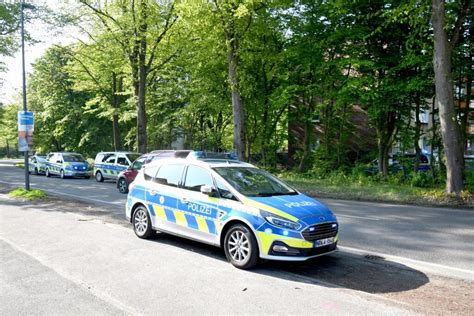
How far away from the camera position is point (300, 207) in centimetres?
625

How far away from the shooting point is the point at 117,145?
32.7 metres

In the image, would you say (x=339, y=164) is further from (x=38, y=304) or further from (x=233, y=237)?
(x=38, y=304)

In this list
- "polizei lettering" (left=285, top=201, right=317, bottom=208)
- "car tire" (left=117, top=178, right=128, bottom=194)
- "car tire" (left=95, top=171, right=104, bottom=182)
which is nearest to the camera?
"polizei lettering" (left=285, top=201, right=317, bottom=208)

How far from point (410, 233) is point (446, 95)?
674 cm

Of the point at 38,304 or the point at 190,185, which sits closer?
the point at 38,304

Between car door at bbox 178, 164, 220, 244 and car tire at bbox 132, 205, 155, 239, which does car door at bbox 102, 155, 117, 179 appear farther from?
car door at bbox 178, 164, 220, 244

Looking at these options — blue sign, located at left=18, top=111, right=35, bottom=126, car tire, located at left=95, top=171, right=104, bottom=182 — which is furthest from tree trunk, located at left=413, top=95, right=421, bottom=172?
car tire, located at left=95, top=171, right=104, bottom=182

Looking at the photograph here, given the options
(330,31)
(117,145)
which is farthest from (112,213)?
(117,145)

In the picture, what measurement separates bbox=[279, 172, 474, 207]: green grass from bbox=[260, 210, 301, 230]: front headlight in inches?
361

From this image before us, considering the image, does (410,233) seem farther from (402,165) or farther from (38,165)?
(38,165)

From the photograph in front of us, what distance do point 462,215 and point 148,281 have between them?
9.43m

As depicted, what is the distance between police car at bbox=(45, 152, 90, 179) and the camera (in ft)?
89.0

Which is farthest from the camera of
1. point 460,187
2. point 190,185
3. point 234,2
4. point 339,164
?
point 339,164

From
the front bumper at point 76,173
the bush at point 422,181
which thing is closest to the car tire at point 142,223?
the bush at point 422,181
